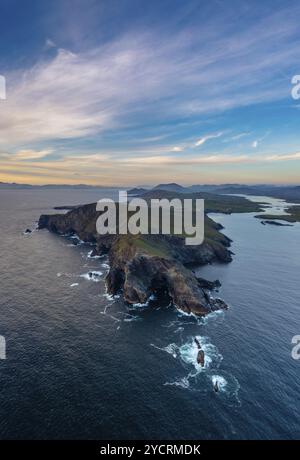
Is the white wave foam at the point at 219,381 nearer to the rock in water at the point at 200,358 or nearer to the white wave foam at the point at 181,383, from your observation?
the rock in water at the point at 200,358

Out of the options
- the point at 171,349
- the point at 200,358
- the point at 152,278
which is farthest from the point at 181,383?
the point at 152,278

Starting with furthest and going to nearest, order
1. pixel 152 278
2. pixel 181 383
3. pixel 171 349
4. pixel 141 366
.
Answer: pixel 152 278 < pixel 171 349 < pixel 141 366 < pixel 181 383

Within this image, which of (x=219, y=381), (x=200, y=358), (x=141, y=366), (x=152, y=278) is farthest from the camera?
(x=152, y=278)

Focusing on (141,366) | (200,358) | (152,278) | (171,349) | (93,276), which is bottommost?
(141,366)

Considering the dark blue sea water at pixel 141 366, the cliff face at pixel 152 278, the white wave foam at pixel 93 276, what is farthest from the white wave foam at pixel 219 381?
the white wave foam at pixel 93 276

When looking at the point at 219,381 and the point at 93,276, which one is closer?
the point at 219,381

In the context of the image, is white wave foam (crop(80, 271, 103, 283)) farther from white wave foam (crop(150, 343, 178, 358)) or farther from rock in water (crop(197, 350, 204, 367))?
rock in water (crop(197, 350, 204, 367))

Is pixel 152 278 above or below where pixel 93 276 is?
above

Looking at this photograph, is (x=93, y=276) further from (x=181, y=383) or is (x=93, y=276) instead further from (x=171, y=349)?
(x=181, y=383)

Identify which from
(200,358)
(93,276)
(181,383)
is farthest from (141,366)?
(93,276)

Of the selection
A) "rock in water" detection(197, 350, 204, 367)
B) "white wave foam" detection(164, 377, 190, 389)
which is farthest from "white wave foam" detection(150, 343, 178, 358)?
"white wave foam" detection(164, 377, 190, 389)
